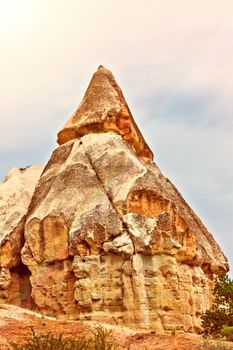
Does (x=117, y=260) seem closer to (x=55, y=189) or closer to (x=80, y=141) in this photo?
(x=55, y=189)

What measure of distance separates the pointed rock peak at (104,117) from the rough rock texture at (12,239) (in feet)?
16.5

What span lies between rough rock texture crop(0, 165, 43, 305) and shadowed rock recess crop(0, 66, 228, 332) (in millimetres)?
69

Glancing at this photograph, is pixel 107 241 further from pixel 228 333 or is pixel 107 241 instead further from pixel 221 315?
pixel 228 333

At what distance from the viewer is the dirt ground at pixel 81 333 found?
2697 centimetres

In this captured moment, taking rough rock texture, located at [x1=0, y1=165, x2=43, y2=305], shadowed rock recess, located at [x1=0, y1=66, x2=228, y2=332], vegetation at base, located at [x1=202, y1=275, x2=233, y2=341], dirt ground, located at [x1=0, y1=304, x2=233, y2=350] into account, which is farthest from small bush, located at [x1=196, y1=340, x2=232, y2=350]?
rough rock texture, located at [x1=0, y1=165, x2=43, y2=305]

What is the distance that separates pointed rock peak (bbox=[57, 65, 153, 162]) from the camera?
166ft

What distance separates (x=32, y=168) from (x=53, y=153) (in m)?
6.46

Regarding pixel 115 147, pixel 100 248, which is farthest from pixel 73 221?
pixel 115 147

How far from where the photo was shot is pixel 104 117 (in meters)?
50.5

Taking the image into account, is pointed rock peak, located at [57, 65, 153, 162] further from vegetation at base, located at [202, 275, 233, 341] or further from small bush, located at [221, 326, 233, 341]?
small bush, located at [221, 326, 233, 341]

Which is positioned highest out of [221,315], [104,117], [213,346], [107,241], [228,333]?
[104,117]

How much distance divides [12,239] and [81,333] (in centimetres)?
1997

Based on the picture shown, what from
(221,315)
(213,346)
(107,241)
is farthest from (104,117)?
(213,346)

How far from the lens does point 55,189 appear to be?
47625 mm
